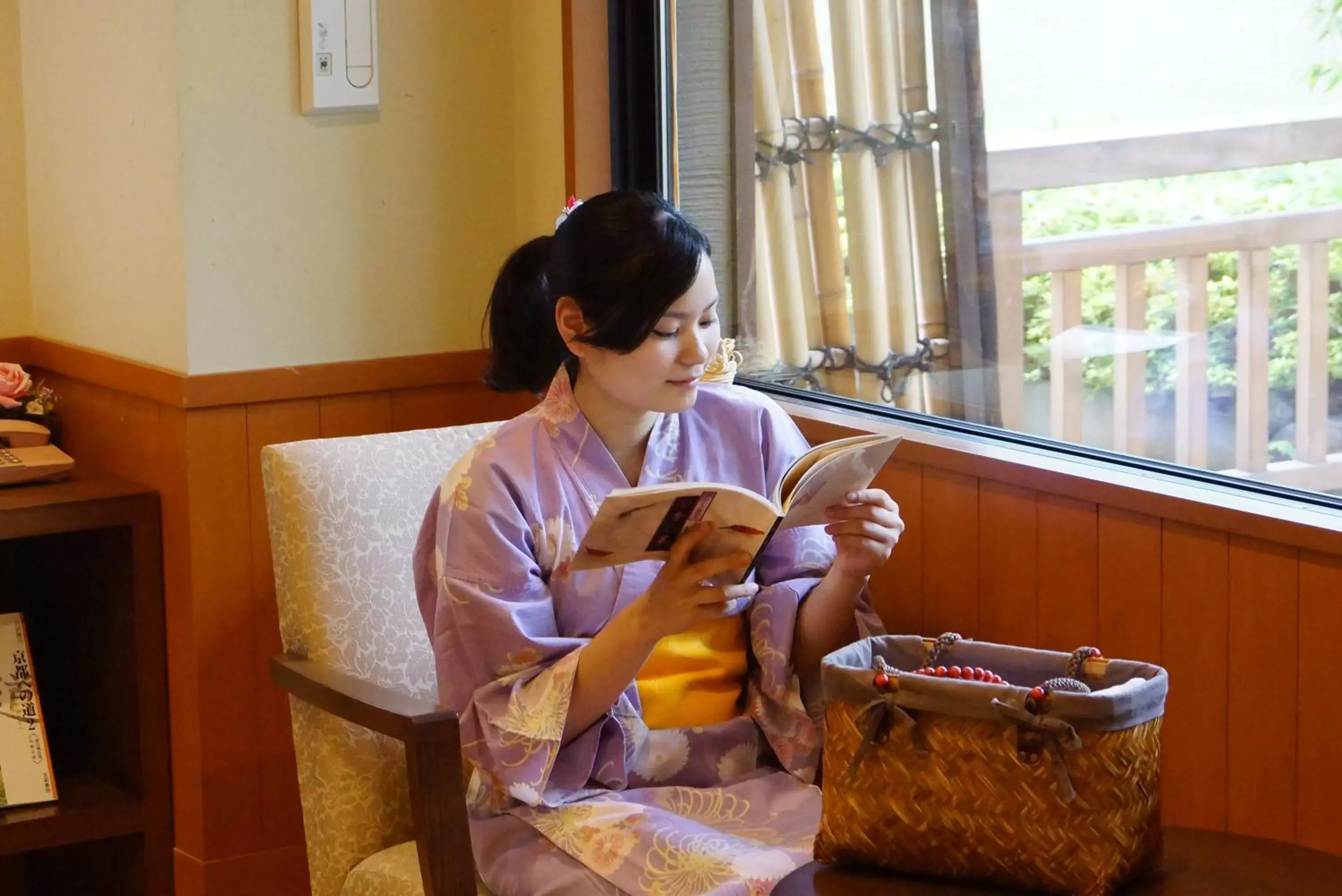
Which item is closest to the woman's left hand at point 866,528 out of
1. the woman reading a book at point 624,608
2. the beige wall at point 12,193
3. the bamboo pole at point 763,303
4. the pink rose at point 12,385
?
the woman reading a book at point 624,608

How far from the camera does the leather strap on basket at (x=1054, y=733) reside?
4.26 ft

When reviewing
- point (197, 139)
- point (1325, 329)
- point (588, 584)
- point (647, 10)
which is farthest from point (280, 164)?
point (1325, 329)

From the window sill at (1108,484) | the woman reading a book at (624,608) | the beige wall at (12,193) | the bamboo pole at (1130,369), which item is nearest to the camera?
the window sill at (1108,484)

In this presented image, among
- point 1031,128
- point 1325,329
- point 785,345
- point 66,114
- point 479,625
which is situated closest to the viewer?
point 1325,329

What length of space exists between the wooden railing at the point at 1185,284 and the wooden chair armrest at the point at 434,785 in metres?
0.81

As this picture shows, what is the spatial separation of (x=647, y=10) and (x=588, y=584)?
3.57 ft

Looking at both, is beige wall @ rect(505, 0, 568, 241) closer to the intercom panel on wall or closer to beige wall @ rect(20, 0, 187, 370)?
the intercom panel on wall

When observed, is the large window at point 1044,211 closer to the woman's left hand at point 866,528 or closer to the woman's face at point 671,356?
the woman's left hand at point 866,528

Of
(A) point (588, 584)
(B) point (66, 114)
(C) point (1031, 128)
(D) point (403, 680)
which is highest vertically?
(B) point (66, 114)

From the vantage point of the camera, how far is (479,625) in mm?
1710

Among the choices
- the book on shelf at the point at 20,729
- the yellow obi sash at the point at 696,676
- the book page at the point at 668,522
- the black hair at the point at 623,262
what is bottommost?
the book on shelf at the point at 20,729

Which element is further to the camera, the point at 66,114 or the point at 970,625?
the point at 66,114

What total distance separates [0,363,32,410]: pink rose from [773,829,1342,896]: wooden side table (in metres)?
1.66

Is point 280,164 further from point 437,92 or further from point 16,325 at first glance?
point 16,325
